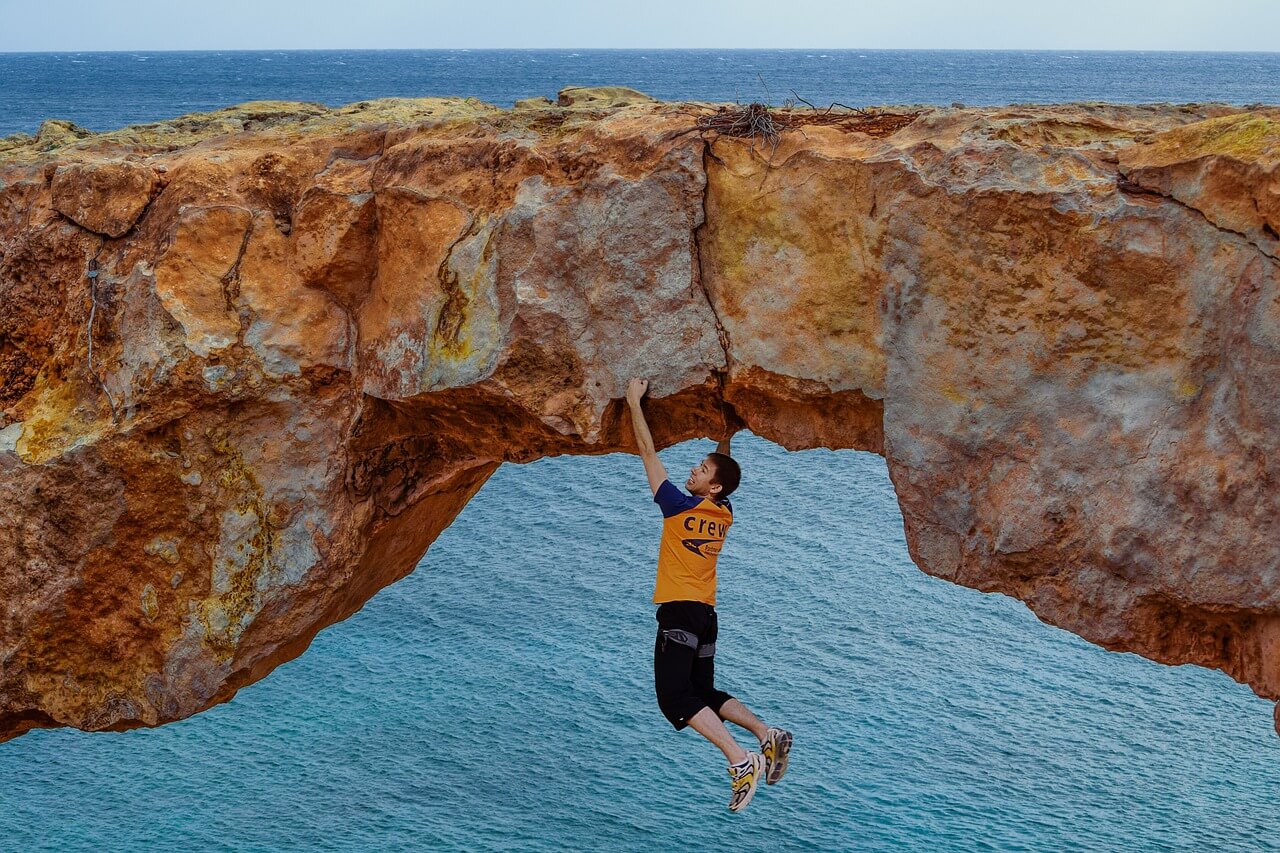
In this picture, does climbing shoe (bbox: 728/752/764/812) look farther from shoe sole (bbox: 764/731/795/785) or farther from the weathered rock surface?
the weathered rock surface

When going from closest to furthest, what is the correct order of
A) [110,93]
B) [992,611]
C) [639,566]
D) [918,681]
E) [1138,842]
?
[1138,842], [918,681], [992,611], [639,566], [110,93]

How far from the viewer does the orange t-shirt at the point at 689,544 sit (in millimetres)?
5707

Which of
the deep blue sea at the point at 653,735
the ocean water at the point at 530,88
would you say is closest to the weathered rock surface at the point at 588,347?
the deep blue sea at the point at 653,735

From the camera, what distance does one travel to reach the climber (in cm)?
563

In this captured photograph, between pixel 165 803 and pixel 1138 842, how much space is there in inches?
296

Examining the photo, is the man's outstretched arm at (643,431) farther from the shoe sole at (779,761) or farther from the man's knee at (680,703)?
the shoe sole at (779,761)

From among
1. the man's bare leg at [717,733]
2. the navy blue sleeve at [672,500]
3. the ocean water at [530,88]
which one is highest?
the ocean water at [530,88]

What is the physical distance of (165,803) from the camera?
10.8 m

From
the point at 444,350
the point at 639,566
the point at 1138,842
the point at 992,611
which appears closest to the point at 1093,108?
the point at 444,350

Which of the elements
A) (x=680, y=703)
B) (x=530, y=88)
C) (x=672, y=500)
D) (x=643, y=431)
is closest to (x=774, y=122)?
(x=643, y=431)

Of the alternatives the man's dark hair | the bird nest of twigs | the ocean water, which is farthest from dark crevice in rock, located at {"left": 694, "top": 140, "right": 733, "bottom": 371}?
the ocean water

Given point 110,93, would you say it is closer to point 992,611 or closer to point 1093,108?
point 992,611

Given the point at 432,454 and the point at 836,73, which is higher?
the point at 836,73

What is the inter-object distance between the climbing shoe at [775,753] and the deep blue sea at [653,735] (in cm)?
A: 440
